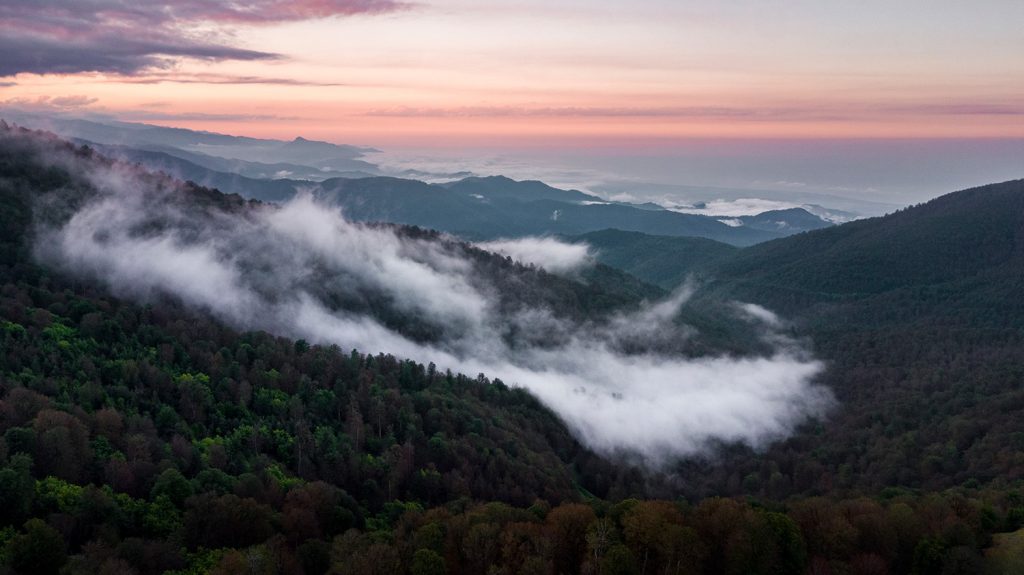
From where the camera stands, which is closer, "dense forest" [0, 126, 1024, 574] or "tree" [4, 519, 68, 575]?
"tree" [4, 519, 68, 575]

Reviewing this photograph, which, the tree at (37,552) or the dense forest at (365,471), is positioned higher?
the tree at (37,552)

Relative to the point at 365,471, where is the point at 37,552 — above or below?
above

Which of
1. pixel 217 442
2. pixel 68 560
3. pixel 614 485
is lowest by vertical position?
pixel 614 485

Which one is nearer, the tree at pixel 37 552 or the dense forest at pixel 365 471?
the tree at pixel 37 552

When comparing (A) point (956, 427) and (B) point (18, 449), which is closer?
(B) point (18, 449)

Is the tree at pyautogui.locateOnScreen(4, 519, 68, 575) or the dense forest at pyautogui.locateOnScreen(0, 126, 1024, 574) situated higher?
the tree at pyautogui.locateOnScreen(4, 519, 68, 575)

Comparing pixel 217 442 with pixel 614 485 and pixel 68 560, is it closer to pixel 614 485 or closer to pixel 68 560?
pixel 68 560

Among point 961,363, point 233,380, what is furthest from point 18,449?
point 961,363

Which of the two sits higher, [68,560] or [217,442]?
[68,560]
